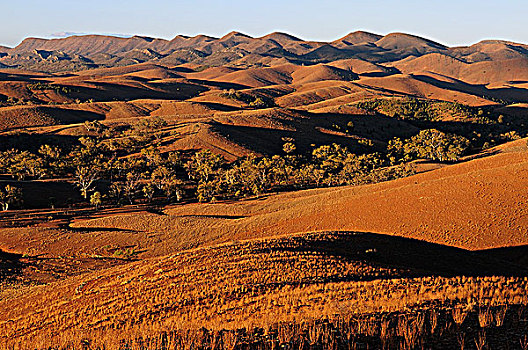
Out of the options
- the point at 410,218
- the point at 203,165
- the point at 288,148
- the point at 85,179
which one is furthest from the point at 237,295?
the point at 288,148

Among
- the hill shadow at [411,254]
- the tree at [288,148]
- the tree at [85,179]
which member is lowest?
the tree at [85,179]

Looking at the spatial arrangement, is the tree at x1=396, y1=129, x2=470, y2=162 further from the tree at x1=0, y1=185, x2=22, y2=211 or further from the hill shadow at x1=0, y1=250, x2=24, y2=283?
the hill shadow at x1=0, y1=250, x2=24, y2=283

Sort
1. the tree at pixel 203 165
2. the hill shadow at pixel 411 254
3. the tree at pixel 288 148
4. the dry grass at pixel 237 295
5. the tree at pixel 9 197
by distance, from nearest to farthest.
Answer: the dry grass at pixel 237 295
the hill shadow at pixel 411 254
the tree at pixel 9 197
the tree at pixel 203 165
the tree at pixel 288 148

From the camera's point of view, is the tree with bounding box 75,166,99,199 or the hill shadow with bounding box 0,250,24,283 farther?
the tree with bounding box 75,166,99,199

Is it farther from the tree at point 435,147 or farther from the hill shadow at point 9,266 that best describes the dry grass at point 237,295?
the tree at point 435,147

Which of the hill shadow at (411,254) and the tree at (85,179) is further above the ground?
the hill shadow at (411,254)

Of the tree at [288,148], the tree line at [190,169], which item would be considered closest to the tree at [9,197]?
the tree line at [190,169]

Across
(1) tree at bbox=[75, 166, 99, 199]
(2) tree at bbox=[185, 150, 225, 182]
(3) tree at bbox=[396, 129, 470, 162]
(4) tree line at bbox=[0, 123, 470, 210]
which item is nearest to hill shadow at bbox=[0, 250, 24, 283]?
(4) tree line at bbox=[0, 123, 470, 210]

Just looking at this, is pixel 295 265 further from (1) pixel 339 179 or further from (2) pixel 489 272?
(1) pixel 339 179
